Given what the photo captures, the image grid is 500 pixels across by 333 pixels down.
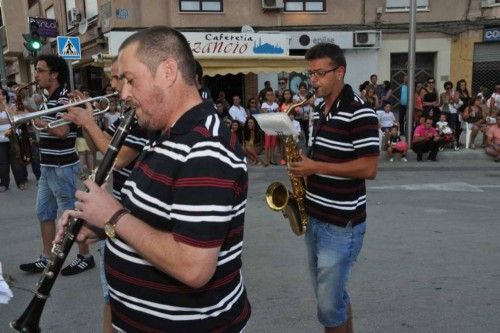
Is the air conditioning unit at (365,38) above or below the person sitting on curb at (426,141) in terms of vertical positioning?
above

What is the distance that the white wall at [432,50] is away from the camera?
1808 centimetres

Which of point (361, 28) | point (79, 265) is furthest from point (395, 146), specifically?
point (361, 28)

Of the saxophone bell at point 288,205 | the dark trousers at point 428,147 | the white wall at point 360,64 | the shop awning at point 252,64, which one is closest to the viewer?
the saxophone bell at point 288,205

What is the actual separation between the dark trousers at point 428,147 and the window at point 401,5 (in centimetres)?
899

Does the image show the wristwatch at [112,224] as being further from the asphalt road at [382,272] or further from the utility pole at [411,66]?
the utility pole at [411,66]

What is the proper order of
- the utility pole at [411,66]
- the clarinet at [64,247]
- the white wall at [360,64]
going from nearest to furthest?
the clarinet at [64,247]
the utility pole at [411,66]
the white wall at [360,64]

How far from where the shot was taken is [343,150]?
254 cm

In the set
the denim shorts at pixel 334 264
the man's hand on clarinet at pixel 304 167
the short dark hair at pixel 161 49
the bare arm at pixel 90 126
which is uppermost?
the short dark hair at pixel 161 49

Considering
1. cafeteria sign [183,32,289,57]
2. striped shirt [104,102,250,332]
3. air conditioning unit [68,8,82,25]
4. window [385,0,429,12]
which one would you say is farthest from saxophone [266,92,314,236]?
air conditioning unit [68,8,82,25]

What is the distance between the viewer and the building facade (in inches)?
685

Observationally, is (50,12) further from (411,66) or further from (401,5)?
(411,66)

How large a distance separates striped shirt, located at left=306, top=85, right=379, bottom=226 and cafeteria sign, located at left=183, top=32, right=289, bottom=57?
38.6ft

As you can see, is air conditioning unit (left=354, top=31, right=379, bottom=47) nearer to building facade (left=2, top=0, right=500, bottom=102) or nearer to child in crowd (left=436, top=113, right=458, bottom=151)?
building facade (left=2, top=0, right=500, bottom=102)

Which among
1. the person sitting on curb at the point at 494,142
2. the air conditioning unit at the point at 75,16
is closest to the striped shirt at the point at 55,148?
the person sitting on curb at the point at 494,142
